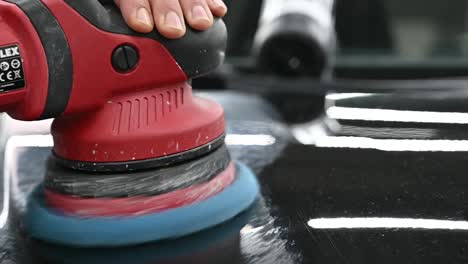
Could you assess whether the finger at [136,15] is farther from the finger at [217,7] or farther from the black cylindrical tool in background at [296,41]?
the black cylindrical tool in background at [296,41]

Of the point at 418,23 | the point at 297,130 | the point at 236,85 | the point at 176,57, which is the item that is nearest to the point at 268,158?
the point at 297,130

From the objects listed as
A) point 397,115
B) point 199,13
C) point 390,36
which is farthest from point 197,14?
point 390,36

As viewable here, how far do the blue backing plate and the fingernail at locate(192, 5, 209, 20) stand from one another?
14 centimetres

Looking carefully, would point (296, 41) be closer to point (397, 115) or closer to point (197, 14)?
point (397, 115)

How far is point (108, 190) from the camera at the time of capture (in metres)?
0.52

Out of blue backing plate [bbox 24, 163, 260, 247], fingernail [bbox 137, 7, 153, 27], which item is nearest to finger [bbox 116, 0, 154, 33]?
fingernail [bbox 137, 7, 153, 27]

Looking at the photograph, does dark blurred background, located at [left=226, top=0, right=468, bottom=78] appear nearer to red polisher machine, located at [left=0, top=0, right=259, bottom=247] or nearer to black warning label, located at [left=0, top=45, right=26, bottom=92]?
red polisher machine, located at [left=0, top=0, right=259, bottom=247]

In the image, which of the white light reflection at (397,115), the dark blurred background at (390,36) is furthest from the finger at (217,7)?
the dark blurred background at (390,36)

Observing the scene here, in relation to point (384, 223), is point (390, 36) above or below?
below

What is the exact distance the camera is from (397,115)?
748 millimetres

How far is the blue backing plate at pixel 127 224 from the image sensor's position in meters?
0.51

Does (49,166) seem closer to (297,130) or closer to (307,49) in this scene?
(297,130)

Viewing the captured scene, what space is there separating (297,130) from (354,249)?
27 centimetres

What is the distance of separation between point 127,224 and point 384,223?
0.20 meters
